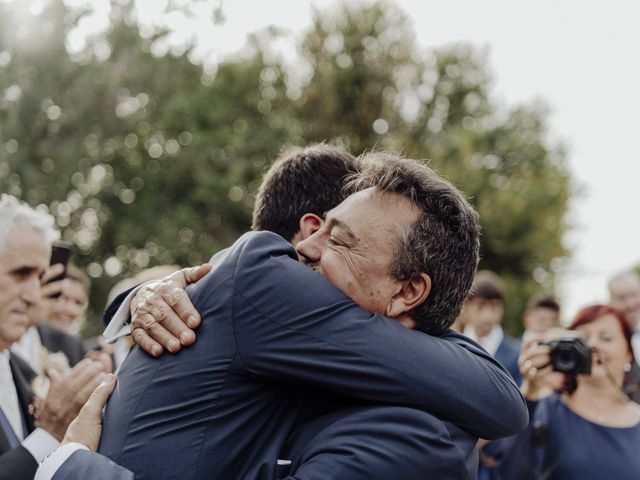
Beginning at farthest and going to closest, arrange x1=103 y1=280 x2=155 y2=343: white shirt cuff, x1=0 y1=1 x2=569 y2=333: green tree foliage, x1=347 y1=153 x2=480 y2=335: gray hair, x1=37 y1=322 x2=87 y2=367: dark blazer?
x1=0 y1=1 x2=569 y2=333: green tree foliage → x1=37 y1=322 x2=87 y2=367: dark blazer → x1=103 y1=280 x2=155 y2=343: white shirt cuff → x1=347 y1=153 x2=480 y2=335: gray hair

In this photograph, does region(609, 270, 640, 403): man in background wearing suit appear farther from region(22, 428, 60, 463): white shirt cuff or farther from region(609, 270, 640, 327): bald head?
region(22, 428, 60, 463): white shirt cuff

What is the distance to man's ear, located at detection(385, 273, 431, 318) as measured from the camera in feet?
7.64

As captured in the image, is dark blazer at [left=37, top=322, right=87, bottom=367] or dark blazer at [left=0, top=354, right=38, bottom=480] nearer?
dark blazer at [left=0, top=354, right=38, bottom=480]

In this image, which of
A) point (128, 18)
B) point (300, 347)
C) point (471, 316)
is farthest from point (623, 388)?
point (128, 18)

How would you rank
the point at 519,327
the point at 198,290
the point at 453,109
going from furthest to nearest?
the point at 453,109 → the point at 519,327 → the point at 198,290

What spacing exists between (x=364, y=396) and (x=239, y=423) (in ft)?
1.15

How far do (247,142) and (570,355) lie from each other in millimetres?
17946

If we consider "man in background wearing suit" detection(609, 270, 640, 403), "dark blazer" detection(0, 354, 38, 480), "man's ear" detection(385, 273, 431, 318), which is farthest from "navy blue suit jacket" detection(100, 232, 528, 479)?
"man in background wearing suit" detection(609, 270, 640, 403)

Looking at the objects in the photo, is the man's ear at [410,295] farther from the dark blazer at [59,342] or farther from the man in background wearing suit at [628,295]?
the man in background wearing suit at [628,295]

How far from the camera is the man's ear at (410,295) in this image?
2330mm

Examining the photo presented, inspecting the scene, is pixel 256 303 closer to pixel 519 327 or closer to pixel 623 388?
pixel 623 388

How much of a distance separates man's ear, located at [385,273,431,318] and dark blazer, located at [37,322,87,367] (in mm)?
4426

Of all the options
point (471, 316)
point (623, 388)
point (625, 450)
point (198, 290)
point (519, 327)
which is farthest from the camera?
point (519, 327)

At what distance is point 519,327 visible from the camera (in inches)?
958
